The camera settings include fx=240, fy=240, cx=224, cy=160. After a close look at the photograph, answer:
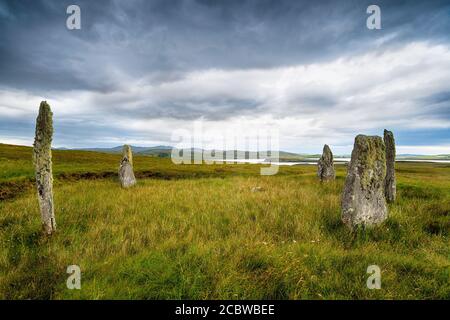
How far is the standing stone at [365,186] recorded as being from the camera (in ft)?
25.6

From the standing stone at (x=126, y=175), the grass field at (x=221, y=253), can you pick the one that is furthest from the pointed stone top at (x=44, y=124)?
the standing stone at (x=126, y=175)

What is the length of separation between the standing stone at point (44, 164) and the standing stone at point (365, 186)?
907 cm

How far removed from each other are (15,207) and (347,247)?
12317mm

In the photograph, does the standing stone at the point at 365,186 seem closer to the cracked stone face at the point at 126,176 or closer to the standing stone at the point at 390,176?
the standing stone at the point at 390,176

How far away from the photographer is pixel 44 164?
6930 mm

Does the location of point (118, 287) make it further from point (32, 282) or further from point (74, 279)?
point (32, 282)

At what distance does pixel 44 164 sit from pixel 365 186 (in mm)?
10029

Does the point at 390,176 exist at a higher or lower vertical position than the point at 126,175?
higher

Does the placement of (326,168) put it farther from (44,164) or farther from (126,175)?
(44,164)

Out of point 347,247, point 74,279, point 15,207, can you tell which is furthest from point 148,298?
point 15,207

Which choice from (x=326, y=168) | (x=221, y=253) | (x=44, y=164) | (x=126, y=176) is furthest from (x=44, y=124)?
(x=326, y=168)

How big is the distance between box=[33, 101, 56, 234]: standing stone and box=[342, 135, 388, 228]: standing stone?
357 inches

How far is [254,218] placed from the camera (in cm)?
878
